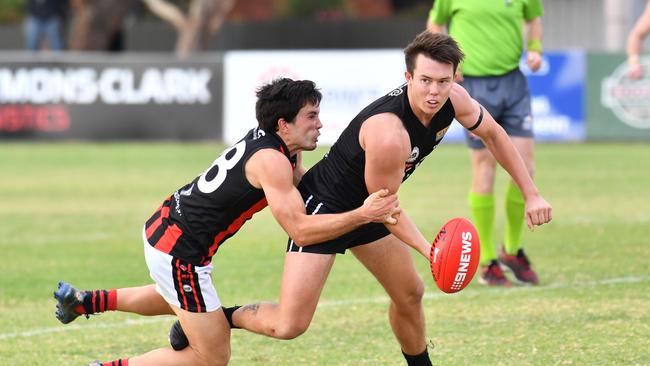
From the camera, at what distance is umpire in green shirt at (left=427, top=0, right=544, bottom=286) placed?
31.1ft

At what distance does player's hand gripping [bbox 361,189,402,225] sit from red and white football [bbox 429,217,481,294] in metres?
0.31

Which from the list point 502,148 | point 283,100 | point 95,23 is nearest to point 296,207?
point 283,100

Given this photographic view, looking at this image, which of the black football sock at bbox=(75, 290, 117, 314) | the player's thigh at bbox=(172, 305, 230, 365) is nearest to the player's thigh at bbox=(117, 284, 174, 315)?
the black football sock at bbox=(75, 290, 117, 314)

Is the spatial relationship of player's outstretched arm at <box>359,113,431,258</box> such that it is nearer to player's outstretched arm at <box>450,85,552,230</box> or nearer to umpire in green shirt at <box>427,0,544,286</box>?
player's outstretched arm at <box>450,85,552,230</box>

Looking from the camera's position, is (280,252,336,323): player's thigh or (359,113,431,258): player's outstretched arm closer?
(359,113,431,258): player's outstretched arm

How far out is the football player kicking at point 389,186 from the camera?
6129mm

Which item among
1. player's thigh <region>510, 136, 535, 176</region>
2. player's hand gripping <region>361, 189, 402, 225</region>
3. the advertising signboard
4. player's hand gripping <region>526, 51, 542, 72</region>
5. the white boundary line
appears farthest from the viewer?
the advertising signboard

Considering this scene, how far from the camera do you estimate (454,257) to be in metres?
6.06

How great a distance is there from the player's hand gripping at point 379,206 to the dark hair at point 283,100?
59cm

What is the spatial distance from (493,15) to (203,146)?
1304 cm

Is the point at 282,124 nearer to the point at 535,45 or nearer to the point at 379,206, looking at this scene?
the point at 379,206

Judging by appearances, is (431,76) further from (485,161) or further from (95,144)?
(95,144)

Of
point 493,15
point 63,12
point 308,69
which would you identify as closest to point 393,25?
point 63,12

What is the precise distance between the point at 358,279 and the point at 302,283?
11.8 ft
